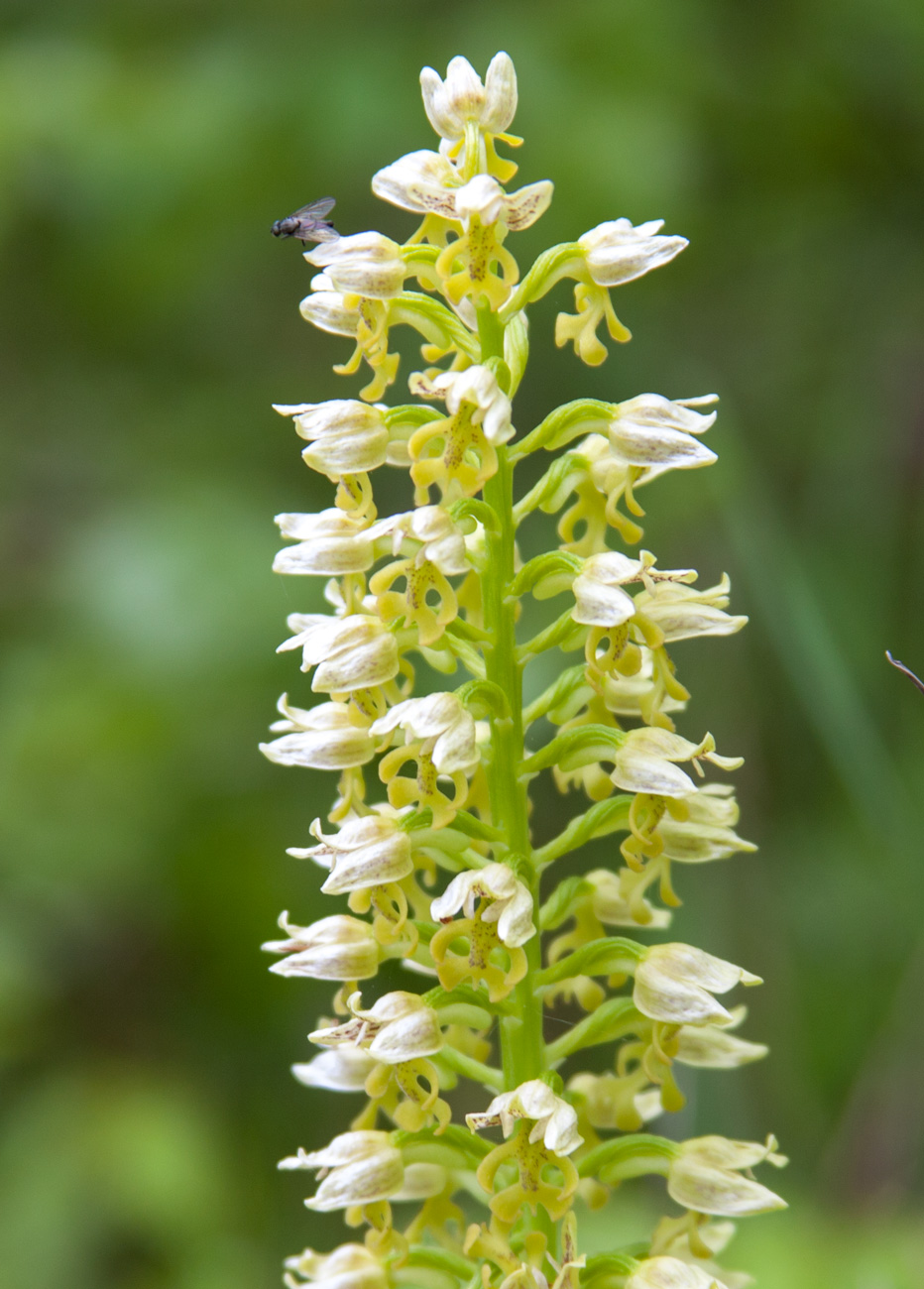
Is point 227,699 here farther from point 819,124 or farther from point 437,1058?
point 819,124

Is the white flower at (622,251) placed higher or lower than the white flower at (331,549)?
higher

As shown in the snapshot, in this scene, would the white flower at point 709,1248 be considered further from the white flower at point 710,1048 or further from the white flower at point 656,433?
the white flower at point 656,433

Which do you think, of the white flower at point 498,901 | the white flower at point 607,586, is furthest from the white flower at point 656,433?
the white flower at point 498,901

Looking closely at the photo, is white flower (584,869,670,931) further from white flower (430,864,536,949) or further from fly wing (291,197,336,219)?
fly wing (291,197,336,219)

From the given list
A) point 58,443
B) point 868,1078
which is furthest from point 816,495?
point 58,443

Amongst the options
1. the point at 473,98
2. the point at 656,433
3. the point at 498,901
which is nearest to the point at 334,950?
the point at 498,901

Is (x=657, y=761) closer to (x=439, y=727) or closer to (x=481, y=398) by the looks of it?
(x=439, y=727)
